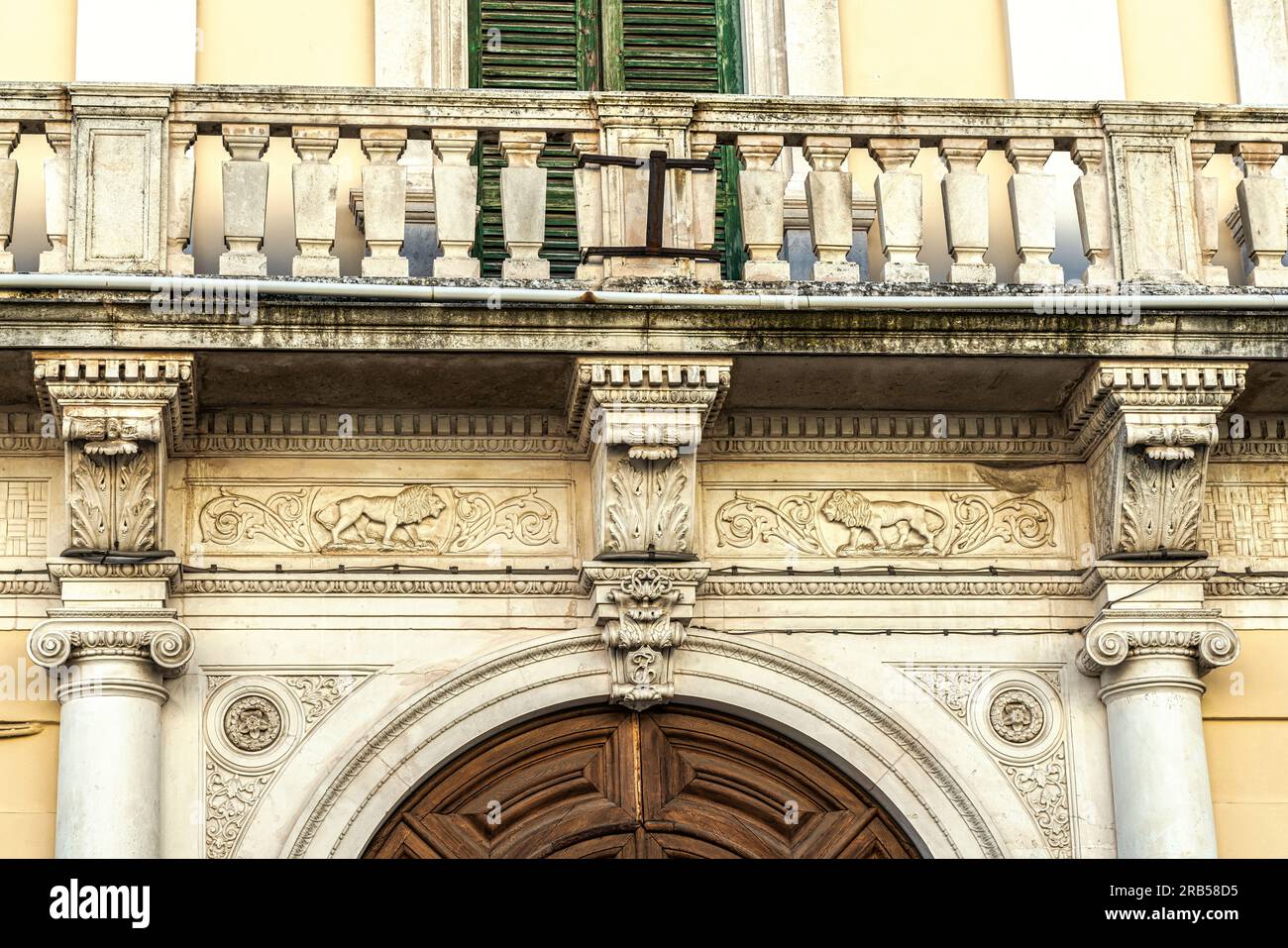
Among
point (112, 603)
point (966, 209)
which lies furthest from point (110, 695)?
point (966, 209)

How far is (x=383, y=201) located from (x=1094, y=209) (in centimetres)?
281

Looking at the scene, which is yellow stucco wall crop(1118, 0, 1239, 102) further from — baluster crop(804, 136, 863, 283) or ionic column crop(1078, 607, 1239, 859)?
ionic column crop(1078, 607, 1239, 859)

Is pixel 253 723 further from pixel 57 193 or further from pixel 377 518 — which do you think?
pixel 57 193

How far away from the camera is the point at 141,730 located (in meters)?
9.41

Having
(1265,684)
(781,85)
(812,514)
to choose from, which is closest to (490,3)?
(781,85)

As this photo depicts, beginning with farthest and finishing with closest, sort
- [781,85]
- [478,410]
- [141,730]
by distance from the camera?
[781,85]
[478,410]
[141,730]

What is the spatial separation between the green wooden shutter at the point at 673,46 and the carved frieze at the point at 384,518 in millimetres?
2071

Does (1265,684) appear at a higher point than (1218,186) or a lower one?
lower

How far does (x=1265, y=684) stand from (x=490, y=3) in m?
4.49

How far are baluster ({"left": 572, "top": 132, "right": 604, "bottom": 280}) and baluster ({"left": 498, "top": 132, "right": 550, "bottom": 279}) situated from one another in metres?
0.15

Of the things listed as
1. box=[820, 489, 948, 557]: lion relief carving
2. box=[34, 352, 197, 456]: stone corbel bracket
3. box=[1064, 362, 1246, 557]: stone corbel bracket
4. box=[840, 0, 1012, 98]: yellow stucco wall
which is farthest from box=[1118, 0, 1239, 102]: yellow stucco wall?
box=[34, 352, 197, 456]: stone corbel bracket

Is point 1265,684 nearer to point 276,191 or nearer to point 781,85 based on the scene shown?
point 781,85

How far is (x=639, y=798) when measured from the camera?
996 centimetres

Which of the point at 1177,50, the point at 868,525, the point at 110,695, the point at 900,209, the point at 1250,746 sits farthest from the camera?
the point at 1177,50
